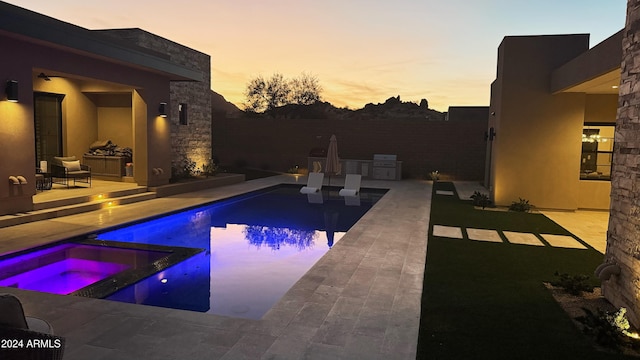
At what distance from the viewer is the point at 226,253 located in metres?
7.52

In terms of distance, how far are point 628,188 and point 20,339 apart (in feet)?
16.7

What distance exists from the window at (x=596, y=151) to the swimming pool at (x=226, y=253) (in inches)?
242

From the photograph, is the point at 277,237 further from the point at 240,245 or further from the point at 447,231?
the point at 447,231

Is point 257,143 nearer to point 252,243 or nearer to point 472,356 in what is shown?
point 252,243

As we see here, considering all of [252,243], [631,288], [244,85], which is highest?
[244,85]

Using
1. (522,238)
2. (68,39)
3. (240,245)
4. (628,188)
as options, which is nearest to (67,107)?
(68,39)

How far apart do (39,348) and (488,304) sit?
4.15 m

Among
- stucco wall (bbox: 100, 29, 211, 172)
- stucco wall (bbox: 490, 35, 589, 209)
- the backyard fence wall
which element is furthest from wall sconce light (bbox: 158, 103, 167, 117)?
stucco wall (bbox: 490, 35, 589, 209)

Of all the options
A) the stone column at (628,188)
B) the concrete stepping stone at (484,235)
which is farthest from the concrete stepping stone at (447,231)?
the stone column at (628,188)

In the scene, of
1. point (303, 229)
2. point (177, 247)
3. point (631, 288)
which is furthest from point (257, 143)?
point (631, 288)

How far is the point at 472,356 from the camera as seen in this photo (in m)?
3.59

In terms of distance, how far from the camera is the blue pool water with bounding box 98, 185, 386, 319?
5.30 m

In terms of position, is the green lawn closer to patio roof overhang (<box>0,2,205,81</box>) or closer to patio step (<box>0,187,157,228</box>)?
patio step (<box>0,187,157,228</box>)

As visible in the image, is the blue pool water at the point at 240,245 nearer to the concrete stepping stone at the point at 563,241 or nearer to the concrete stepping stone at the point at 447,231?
the concrete stepping stone at the point at 447,231
